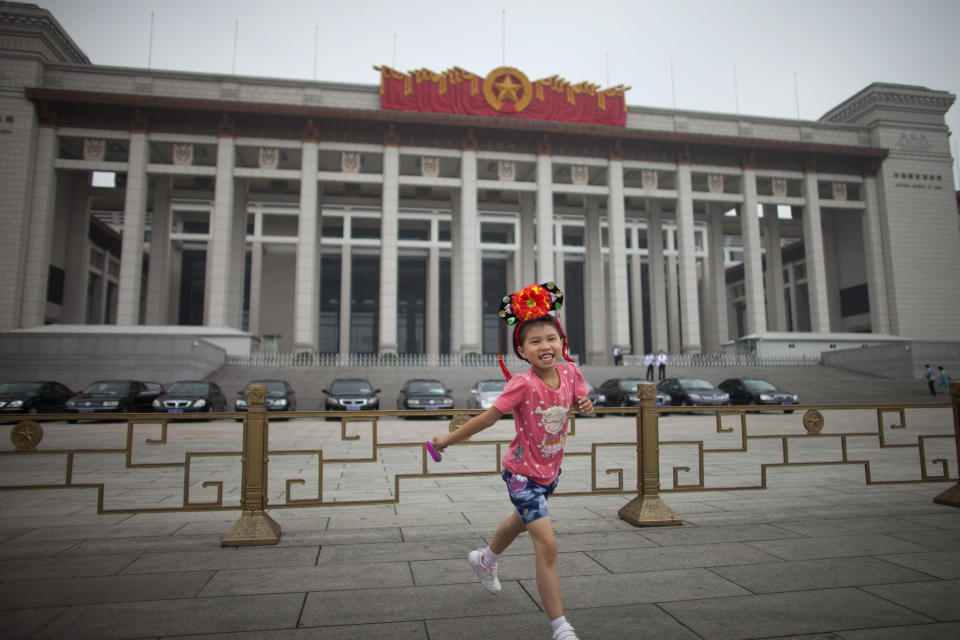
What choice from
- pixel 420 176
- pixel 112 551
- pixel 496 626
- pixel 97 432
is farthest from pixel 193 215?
pixel 496 626

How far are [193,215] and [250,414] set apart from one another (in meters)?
42.2

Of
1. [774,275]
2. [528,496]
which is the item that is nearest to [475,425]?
[528,496]

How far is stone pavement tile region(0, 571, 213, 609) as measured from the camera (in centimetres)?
325

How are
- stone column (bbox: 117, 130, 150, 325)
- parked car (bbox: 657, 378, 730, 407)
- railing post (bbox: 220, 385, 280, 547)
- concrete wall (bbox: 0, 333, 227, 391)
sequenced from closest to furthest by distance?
railing post (bbox: 220, 385, 280, 547) → parked car (bbox: 657, 378, 730, 407) → concrete wall (bbox: 0, 333, 227, 391) → stone column (bbox: 117, 130, 150, 325)

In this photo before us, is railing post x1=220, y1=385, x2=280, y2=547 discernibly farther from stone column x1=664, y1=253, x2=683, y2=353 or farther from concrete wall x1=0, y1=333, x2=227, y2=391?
stone column x1=664, y1=253, x2=683, y2=353

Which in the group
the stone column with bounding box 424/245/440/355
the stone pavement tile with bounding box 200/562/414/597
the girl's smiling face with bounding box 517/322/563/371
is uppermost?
the stone column with bounding box 424/245/440/355

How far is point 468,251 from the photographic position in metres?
32.8

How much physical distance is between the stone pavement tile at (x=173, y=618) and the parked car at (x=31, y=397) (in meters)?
15.7

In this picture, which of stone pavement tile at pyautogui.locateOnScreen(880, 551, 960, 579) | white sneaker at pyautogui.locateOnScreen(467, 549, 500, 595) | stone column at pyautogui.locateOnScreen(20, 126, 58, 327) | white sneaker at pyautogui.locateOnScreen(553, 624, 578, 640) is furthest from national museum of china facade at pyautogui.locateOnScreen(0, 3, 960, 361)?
white sneaker at pyautogui.locateOnScreen(553, 624, 578, 640)

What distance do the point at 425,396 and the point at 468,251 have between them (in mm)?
16402

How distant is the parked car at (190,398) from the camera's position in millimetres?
15672

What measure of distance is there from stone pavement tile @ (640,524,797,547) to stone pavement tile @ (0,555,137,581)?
4.04 meters

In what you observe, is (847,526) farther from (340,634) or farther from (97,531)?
(97,531)

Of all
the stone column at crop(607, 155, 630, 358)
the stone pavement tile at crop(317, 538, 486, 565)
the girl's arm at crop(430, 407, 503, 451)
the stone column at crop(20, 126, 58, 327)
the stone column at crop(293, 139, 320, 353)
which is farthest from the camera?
the stone column at crop(607, 155, 630, 358)
